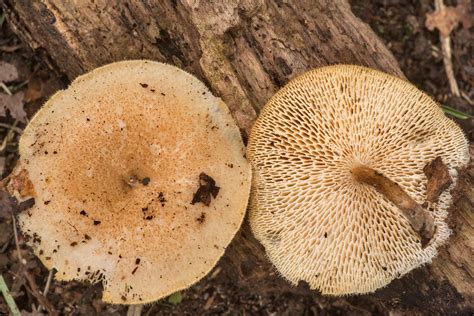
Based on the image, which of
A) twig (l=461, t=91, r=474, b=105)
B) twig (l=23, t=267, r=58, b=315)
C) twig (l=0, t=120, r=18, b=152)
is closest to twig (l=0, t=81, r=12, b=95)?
twig (l=0, t=120, r=18, b=152)

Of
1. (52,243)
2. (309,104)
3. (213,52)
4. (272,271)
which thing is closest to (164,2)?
(213,52)

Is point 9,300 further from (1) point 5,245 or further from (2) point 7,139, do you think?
(2) point 7,139

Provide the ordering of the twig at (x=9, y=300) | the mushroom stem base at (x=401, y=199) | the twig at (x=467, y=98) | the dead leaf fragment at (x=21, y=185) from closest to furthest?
the mushroom stem base at (x=401, y=199) < the dead leaf fragment at (x=21, y=185) < the twig at (x=9, y=300) < the twig at (x=467, y=98)

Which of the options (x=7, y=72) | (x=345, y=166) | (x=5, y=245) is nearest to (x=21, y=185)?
(x=5, y=245)

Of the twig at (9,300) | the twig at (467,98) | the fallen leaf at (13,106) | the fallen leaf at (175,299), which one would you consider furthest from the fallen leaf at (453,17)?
the twig at (9,300)

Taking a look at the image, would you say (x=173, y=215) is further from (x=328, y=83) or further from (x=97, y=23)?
(x=97, y=23)

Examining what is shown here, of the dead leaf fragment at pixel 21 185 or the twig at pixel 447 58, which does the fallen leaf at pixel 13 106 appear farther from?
the twig at pixel 447 58
